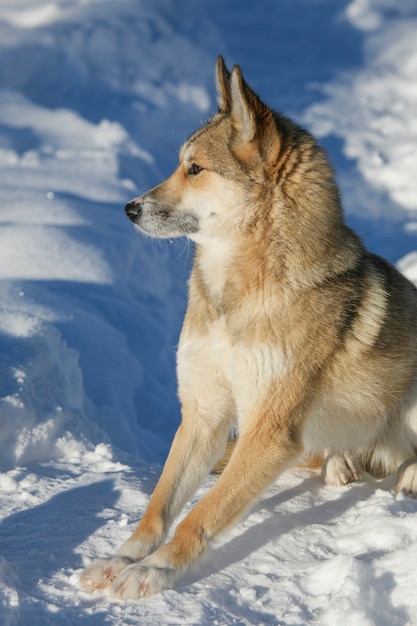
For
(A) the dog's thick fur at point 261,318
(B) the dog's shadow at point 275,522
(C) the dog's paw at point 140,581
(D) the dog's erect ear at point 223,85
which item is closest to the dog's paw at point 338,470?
(B) the dog's shadow at point 275,522

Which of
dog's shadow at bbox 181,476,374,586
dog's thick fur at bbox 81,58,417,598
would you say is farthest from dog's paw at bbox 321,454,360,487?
dog's thick fur at bbox 81,58,417,598

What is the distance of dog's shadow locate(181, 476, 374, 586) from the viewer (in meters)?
2.60

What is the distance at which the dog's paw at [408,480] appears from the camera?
3.22 metres

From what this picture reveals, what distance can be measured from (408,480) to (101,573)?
1442 mm

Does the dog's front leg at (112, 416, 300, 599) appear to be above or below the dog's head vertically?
below

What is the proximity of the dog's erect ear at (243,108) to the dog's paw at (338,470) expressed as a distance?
4.70ft

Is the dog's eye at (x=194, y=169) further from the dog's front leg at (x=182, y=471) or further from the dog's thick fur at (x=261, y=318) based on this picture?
the dog's front leg at (x=182, y=471)

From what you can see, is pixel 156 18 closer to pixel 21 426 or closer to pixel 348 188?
pixel 348 188

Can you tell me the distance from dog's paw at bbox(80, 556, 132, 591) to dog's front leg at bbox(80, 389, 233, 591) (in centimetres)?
10

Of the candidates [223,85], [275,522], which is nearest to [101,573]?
[275,522]

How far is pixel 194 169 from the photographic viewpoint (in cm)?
303

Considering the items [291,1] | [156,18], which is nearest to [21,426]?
[156,18]

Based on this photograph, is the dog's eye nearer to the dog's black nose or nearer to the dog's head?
the dog's head

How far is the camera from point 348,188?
333 inches
